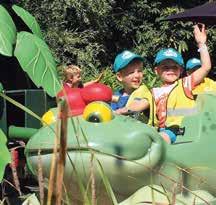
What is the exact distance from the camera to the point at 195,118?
3088 millimetres

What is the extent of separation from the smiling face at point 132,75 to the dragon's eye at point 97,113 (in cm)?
85

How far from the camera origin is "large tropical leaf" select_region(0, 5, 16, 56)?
620 millimetres

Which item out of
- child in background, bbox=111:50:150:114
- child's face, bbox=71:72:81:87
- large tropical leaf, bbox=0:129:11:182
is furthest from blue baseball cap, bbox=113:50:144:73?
large tropical leaf, bbox=0:129:11:182

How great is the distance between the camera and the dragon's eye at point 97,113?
109 inches

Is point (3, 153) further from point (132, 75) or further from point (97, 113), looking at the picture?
point (132, 75)

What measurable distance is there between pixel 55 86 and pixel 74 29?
10597 millimetres

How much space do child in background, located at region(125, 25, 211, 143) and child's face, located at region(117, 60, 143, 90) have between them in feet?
0.43

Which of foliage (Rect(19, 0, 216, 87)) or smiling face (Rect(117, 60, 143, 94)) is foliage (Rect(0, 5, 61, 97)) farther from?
foliage (Rect(19, 0, 216, 87))

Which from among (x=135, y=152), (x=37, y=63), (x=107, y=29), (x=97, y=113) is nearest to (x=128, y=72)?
(x=97, y=113)

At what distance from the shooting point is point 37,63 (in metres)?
0.65

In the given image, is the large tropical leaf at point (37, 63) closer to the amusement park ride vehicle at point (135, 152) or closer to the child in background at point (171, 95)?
the amusement park ride vehicle at point (135, 152)

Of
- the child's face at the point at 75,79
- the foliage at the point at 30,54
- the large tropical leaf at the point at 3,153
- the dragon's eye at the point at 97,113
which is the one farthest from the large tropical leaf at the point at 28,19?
the child's face at the point at 75,79

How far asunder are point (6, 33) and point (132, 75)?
3025 mm

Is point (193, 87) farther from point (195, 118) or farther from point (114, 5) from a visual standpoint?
point (114, 5)
